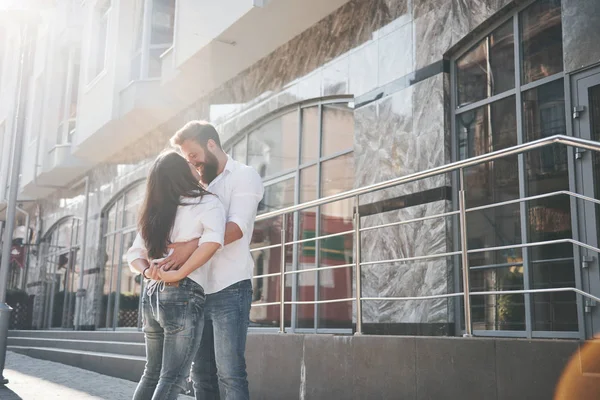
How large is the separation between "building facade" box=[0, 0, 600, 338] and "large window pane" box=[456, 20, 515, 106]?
2 cm

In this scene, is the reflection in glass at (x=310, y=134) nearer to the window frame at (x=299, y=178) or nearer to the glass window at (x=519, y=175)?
the window frame at (x=299, y=178)

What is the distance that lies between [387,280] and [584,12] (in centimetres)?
327

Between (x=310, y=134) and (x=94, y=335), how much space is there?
6.45 meters

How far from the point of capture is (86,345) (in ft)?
40.3

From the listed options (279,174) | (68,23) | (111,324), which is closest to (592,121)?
(279,174)

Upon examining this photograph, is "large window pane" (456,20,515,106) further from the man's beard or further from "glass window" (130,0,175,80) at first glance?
"glass window" (130,0,175,80)

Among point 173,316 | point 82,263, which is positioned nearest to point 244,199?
point 173,316

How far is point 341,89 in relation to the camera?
28.9 ft

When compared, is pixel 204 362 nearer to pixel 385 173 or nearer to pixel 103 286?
pixel 385 173

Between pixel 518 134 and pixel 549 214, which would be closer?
pixel 549 214

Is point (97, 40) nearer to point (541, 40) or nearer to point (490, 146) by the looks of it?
point (490, 146)

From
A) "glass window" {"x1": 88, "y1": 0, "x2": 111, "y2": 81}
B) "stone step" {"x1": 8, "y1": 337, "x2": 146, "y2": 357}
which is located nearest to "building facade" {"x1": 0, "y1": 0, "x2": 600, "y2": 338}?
"glass window" {"x1": 88, "y1": 0, "x2": 111, "y2": 81}

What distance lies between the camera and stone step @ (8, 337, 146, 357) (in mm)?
10281

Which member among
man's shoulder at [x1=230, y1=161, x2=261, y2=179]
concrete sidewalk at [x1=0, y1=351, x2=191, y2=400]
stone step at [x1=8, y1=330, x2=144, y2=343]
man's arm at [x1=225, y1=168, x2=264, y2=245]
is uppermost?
man's shoulder at [x1=230, y1=161, x2=261, y2=179]
